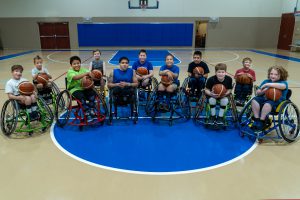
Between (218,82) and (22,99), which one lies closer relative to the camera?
(22,99)

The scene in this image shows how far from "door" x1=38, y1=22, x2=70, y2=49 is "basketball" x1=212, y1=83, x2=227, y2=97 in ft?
44.1

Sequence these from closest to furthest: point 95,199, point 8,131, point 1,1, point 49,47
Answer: point 95,199, point 8,131, point 1,1, point 49,47

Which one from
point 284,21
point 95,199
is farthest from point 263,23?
point 95,199

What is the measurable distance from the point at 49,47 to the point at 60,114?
12.6 m

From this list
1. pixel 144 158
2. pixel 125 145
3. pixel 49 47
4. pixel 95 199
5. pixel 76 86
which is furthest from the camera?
pixel 49 47

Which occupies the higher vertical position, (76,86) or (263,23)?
(263,23)

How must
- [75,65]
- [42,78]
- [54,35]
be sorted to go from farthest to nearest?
[54,35] → [42,78] → [75,65]

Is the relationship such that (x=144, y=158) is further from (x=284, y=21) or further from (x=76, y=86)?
(x=284, y=21)

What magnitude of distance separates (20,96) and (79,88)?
74 centimetres

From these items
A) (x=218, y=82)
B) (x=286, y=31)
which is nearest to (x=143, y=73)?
(x=218, y=82)

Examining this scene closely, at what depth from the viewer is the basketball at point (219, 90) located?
321 centimetres

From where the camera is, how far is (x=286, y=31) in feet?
47.2

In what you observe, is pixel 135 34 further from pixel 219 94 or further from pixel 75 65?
pixel 219 94

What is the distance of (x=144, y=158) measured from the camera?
2670mm
